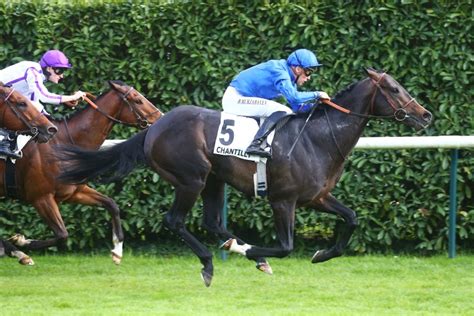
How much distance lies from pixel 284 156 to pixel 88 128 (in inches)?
81.5

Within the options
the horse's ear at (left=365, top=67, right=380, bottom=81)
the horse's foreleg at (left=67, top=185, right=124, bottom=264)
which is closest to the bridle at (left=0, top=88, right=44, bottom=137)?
the horse's foreleg at (left=67, top=185, right=124, bottom=264)

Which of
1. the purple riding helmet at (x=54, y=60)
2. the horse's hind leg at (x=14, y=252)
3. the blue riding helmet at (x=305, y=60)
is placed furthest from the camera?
the purple riding helmet at (x=54, y=60)

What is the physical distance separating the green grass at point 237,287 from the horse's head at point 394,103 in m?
1.29

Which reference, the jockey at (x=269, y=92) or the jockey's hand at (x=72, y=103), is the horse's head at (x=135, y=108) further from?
the jockey at (x=269, y=92)

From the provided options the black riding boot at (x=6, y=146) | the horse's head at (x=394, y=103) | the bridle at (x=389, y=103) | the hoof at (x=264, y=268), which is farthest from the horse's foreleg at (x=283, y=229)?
the black riding boot at (x=6, y=146)

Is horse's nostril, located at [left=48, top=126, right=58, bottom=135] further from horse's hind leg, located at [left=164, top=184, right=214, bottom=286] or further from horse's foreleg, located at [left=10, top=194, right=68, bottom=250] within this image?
horse's hind leg, located at [left=164, top=184, right=214, bottom=286]

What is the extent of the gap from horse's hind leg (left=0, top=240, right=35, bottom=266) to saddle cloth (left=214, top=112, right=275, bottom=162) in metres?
2.06

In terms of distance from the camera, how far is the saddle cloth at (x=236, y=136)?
342 inches

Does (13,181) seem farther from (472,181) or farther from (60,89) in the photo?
(472,181)

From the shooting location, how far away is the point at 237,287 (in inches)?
350

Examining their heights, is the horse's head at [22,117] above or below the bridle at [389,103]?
below

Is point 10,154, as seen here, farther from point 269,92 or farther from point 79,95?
point 269,92

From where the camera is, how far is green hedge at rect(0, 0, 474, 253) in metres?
9.95

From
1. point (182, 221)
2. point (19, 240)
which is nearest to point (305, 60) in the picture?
point (182, 221)
